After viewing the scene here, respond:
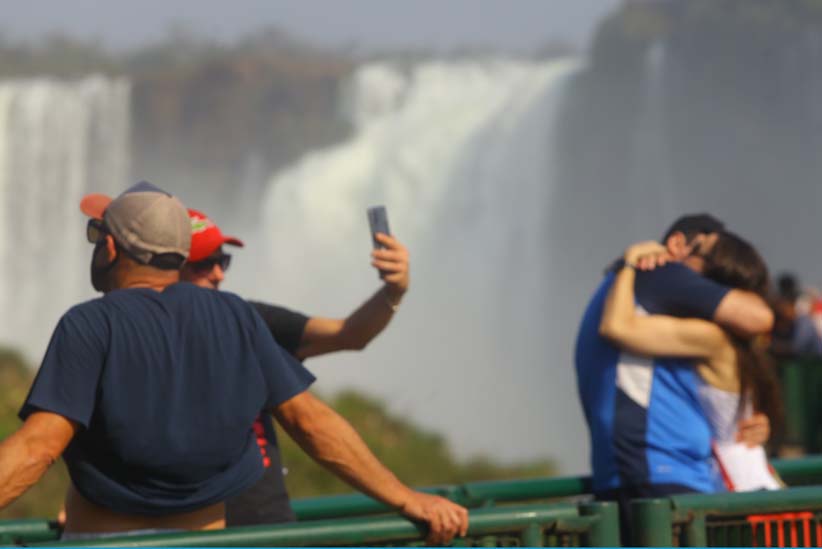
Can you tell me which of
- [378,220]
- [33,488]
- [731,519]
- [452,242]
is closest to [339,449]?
[378,220]

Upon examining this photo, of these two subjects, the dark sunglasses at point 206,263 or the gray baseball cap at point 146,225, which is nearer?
the gray baseball cap at point 146,225

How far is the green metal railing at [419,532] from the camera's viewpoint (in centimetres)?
317

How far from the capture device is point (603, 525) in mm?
3557

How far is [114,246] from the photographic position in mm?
3393

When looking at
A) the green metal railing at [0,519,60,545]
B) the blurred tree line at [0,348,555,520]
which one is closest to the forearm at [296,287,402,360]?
the green metal railing at [0,519,60,545]

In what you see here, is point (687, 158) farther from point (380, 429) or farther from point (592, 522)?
point (592, 522)

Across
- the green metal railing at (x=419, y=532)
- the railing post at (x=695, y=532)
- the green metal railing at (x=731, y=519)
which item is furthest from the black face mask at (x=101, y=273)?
the railing post at (x=695, y=532)

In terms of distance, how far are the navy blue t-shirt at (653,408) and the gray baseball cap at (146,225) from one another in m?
1.44

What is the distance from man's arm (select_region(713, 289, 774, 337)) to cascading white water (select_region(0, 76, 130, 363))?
33.7 meters

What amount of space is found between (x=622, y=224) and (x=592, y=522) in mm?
26762

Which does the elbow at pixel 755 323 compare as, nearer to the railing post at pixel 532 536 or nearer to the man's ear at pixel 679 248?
the man's ear at pixel 679 248

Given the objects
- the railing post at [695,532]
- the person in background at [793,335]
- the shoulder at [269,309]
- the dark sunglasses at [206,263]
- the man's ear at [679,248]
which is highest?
the dark sunglasses at [206,263]

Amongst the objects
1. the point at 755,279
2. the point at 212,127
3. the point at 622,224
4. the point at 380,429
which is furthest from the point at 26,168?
the point at 755,279

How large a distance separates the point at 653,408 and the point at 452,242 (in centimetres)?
2780
